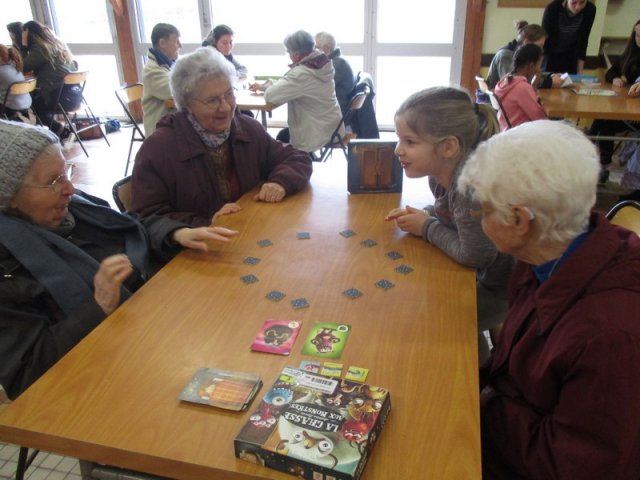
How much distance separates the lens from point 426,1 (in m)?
5.95

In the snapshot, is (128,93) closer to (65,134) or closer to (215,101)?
(65,134)

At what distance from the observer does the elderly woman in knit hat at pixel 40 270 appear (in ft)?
3.90

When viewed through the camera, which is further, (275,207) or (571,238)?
(275,207)

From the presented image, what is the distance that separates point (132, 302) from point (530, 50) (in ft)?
11.7

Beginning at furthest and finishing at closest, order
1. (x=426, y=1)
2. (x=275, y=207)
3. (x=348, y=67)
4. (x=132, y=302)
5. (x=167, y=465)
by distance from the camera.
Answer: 1. (x=426, y=1)
2. (x=348, y=67)
3. (x=275, y=207)
4. (x=132, y=302)
5. (x=167, y=465)

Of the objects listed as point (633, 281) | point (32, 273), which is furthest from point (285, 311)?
point (633, 281)

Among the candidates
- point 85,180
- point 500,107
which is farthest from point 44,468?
point 85,180

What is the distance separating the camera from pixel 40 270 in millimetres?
1275

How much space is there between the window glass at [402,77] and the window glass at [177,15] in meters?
2.48

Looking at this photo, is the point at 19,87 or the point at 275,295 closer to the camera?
the point at 275,295

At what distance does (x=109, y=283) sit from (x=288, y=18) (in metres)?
5.86

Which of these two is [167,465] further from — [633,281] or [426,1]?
[426,1]

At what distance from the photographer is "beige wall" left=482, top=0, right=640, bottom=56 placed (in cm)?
528

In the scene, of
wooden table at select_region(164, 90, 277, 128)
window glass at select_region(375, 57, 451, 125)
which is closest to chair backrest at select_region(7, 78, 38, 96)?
wooden table at select_region(164, 90, 277, 128)
